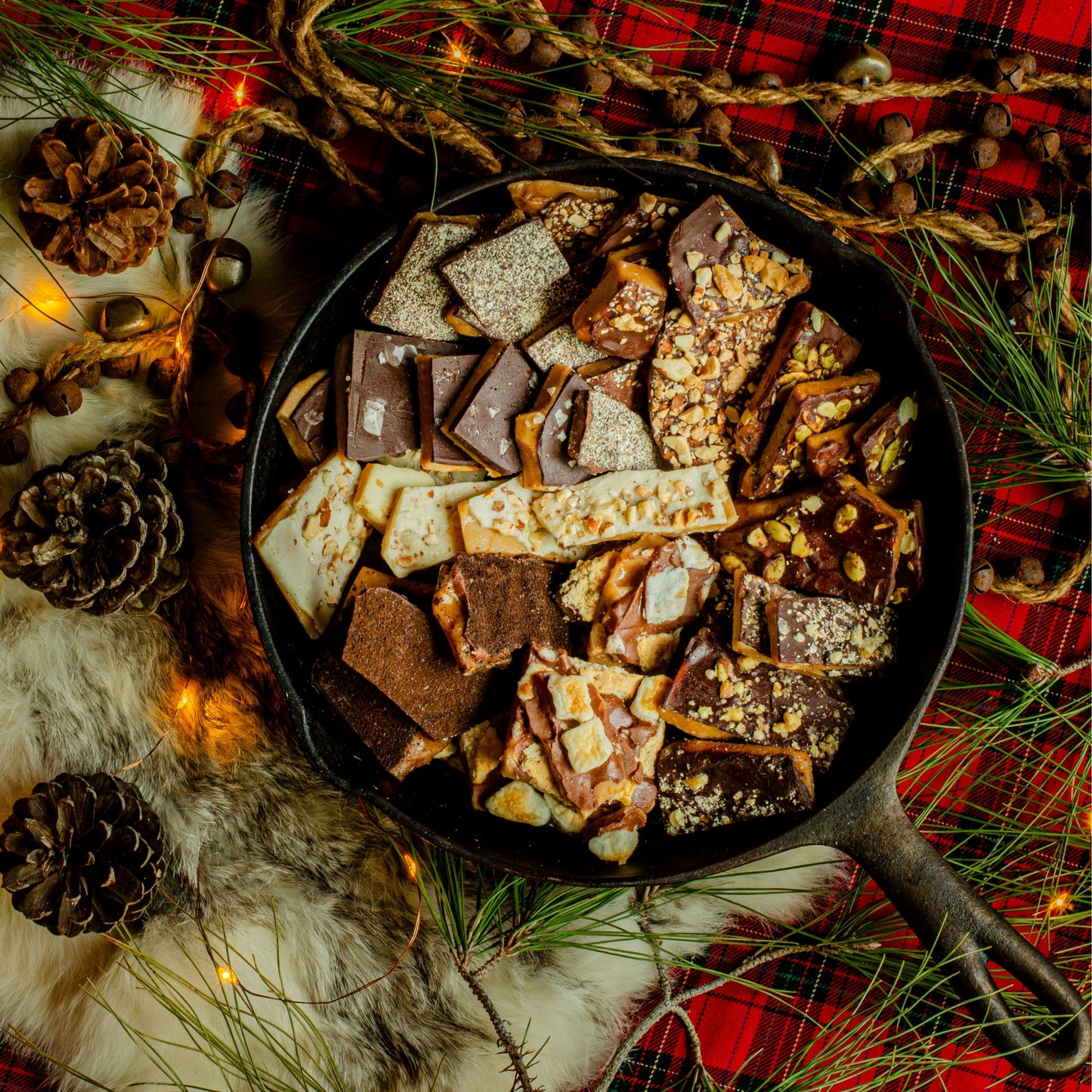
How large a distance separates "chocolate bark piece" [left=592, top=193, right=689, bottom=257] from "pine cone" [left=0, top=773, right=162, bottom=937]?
1.27 metres

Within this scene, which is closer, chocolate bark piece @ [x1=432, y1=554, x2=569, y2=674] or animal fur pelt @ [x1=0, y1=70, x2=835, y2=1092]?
chocolate bark piece @ [x1=432, y1=554, x2=569, y2=674]

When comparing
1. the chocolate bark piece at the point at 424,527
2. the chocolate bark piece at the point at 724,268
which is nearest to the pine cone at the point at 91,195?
the chocolate bark piece at the point at 424,527

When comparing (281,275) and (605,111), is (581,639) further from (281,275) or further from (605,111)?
(605,111)

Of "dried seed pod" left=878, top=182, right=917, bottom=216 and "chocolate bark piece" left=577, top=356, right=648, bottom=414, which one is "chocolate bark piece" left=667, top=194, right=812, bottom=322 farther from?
"dried seed pod" left=878, top=182, right=917, bottom=216

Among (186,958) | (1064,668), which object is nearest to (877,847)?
(1064,668)

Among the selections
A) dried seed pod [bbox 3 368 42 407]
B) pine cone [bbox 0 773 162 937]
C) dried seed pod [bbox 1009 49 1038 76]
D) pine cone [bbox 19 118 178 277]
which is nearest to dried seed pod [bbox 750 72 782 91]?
dried seed pod [bbox 1009 49 1038 76]

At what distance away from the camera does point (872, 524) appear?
4.84 feet

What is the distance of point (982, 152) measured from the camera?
5.60 feet

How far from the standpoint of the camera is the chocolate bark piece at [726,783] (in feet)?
4.87

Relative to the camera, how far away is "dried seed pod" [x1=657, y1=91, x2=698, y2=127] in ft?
5.49

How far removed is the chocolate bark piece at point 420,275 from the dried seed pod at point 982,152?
0.94 meters

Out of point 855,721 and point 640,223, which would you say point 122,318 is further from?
point 855,721

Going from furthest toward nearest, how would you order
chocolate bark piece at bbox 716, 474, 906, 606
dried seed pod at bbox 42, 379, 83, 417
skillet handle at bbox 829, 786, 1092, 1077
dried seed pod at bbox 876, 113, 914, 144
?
dried seed pod at bbox 876, 113, 914, 144 < dried seed pod at bbox 42, 379, 83, 417 < chocolate bark piece at bbox 716, 474, 906, 606 < skillet handle at bbox 829, 786, 1092, 1077

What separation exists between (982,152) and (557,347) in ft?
2.94
